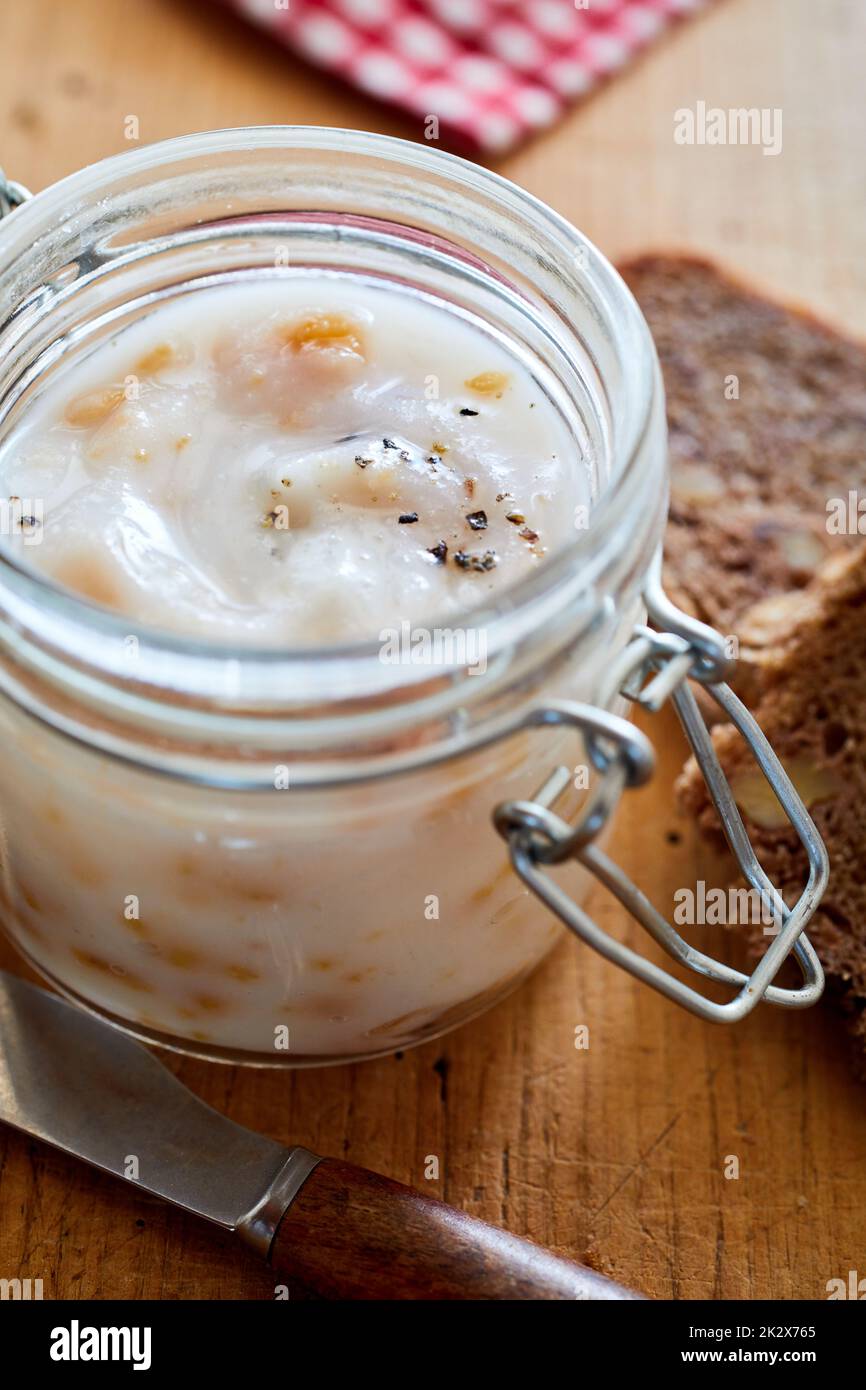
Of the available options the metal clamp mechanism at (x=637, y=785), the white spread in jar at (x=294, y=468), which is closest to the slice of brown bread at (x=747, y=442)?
the metal clamp mechanism at (x=637, y=785)

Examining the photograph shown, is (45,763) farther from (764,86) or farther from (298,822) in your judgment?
(764,86)

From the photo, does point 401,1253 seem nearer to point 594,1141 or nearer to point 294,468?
point 594,1141

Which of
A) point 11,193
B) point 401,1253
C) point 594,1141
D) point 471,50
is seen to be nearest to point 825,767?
point 594,1141

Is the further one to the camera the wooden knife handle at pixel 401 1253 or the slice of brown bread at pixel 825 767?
the slice of brown bread at pixel 825 767

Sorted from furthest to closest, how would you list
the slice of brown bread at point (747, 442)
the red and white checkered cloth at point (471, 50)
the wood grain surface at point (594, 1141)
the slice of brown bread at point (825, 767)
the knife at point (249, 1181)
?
the red and white checkered cloth at point (471, 50)
the slice of brown bread at point (747, 442)
the slice of brown bread at point (825, 767)
the wood grain surface at point (594, 1141)
the knife at point (249, 1181)

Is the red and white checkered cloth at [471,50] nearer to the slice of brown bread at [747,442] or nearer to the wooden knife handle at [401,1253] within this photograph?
the slice of brown bread at [747,442]

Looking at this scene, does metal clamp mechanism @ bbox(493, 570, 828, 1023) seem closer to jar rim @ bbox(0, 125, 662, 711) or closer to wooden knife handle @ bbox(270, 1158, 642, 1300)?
jar rim @ bbox(0, 125, 662, 711)
